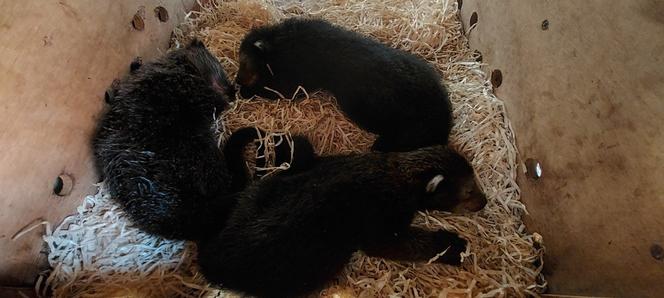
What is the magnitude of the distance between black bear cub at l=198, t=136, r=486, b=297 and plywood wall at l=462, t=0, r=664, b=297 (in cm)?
40

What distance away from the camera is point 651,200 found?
176 centimetres

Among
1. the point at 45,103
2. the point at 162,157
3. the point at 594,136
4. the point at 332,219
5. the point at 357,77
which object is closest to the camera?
the point at 594,136

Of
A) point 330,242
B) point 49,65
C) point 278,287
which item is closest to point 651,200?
point 330,242

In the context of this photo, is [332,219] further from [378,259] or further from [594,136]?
[594,136]

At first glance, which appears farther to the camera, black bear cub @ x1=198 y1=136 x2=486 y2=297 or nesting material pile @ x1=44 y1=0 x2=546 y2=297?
nesting material pile @ x1=44 y1=0 x2=546 y2=297

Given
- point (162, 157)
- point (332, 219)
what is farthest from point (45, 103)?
point (332, 219)

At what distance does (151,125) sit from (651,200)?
215cm

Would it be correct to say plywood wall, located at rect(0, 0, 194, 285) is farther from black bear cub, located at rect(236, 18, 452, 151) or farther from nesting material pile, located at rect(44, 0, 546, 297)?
black bear cub, located at rect(236, 18, 452, 151)

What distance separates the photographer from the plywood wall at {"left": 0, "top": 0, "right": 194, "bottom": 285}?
83.5 inches

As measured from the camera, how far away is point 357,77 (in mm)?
2773

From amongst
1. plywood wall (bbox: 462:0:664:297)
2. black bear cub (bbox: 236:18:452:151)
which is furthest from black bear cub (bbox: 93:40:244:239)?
plywood wall (bbox: 462:0:664:297)

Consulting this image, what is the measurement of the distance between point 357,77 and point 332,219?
3.12ft

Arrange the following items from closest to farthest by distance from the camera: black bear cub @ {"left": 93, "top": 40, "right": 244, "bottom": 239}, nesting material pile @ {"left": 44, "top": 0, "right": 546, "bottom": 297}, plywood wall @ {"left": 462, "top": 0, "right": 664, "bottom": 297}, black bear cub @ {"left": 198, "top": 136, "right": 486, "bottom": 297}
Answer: plywood wall @ {"left": 462, "top": 0, "right": 664, "bottom": 297} < black bear cub @ {"left": 198, "top": 136, "right": 486, "bottom": 297} < nesting material pile @ {"left": 44, "top": 0, "right": 546, "bottom": 297} < black bear cub @ {"left": 93, "top": 40, "right": 244, "bottom": 239}

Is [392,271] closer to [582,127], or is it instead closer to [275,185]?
[275,185]
